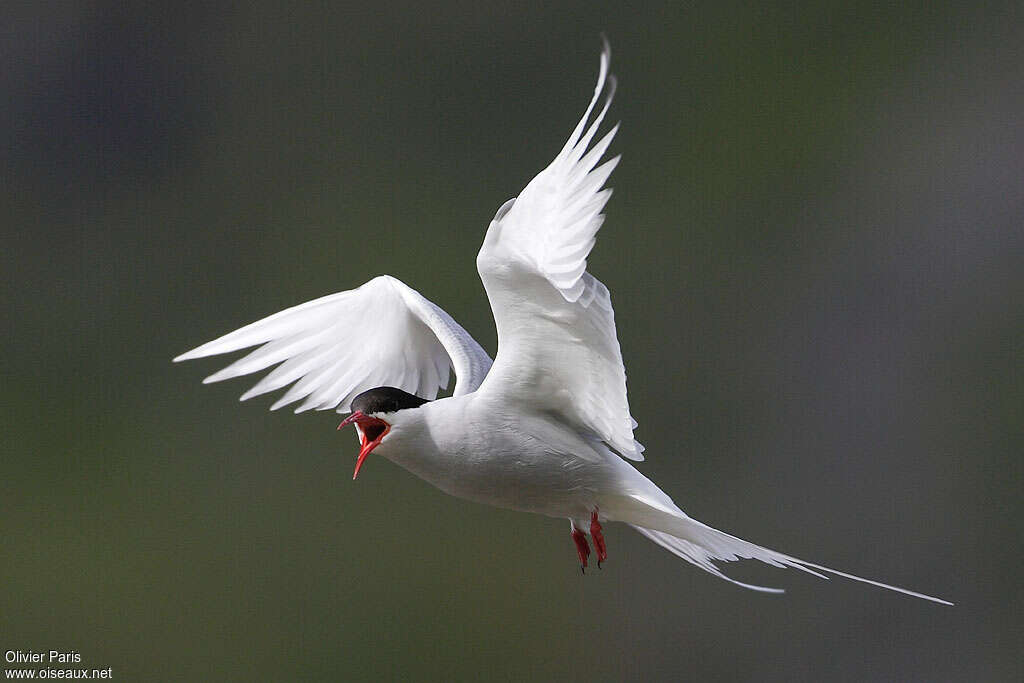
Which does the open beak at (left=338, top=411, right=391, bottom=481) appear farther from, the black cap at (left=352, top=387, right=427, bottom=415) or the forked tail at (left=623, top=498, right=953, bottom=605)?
the forked tail at (left=623, top=498, right=953, bottom=605)

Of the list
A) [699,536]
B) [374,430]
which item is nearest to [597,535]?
[699,536]

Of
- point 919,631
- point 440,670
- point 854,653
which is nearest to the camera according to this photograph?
point 854,653

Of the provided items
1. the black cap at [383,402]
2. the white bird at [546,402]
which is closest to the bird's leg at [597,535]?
the white bird at [546,402]

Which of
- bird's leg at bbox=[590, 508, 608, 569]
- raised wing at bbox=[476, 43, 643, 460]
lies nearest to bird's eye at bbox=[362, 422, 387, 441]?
raised wing at bbox=[476, 43, 643, 460]

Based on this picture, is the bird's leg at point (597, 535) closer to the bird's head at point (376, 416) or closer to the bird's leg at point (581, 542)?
the bird's leg at point (581, 542)

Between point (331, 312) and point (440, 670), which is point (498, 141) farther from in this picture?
point (331, 312)

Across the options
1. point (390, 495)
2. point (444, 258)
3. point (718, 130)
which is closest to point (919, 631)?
point (390, 495)

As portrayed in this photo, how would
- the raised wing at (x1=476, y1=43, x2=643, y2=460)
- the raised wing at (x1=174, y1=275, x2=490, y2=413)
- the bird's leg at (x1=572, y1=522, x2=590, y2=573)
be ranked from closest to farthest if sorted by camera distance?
the raised wing at (x1=476, y1=43, x2=643, y2=460) < the bird's leg at (x1=572, y1=522, x2=590, y2=573) < the raised wing at (x1=174, y1=275, x2=490, y2=413)
